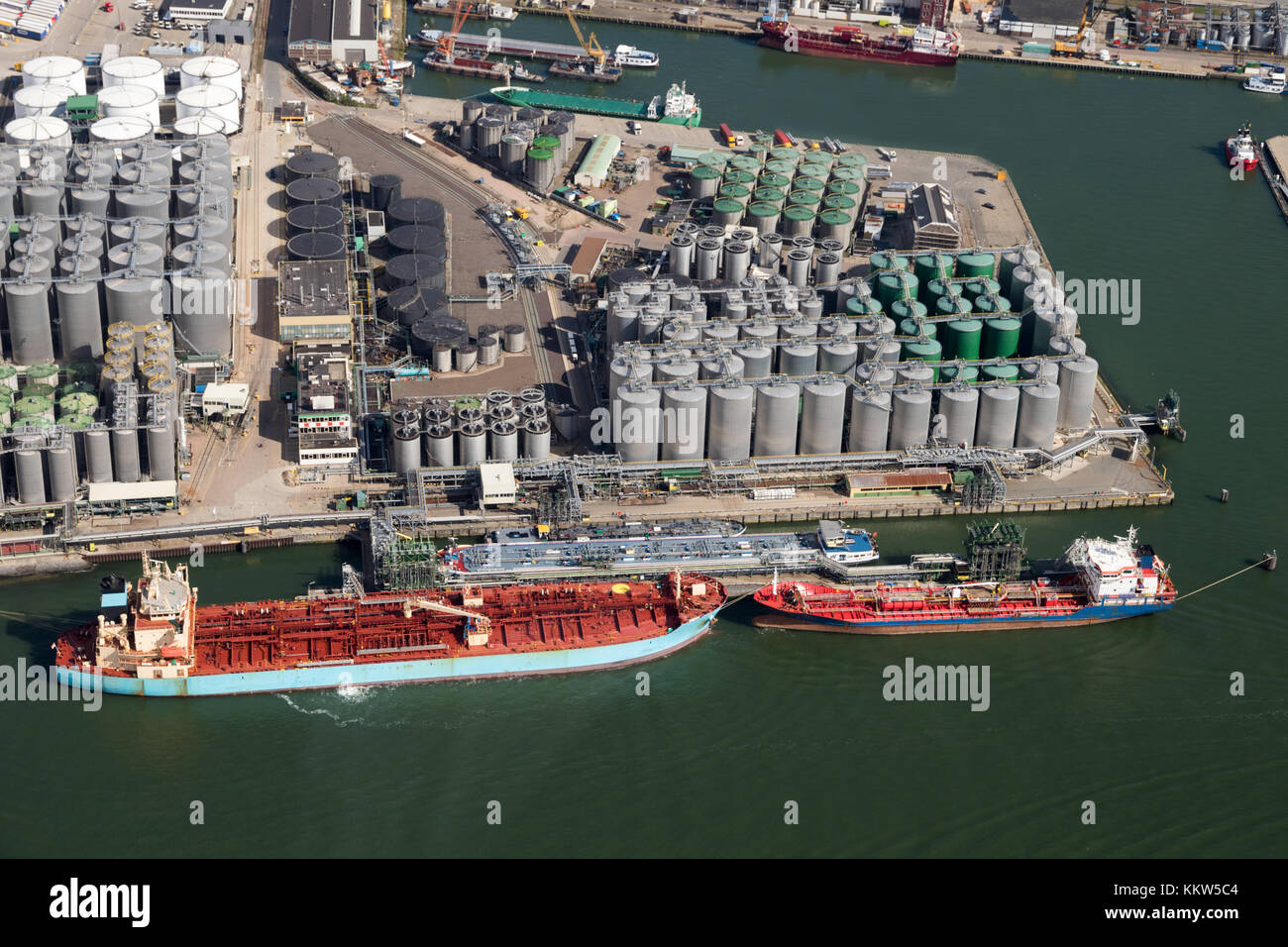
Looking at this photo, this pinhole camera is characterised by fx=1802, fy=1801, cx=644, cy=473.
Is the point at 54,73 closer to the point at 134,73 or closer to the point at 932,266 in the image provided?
the point at 134,73

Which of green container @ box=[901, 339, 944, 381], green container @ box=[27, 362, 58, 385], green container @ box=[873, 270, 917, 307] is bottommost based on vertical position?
green container @ box=[27, 362, 58, 385]

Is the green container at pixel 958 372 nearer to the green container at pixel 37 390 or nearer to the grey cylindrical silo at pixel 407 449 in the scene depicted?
the grey cylindrical silo at pixel 407 449

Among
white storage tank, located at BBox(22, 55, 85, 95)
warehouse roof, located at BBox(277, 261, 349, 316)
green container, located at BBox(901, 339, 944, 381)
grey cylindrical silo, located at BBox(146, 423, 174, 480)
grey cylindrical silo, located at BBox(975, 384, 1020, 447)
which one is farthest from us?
white storage tank, located at BBox(22, 55, 85, 95)

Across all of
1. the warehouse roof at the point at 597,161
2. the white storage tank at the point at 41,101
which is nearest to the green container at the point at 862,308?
the warehouse roof at the point at 597,161

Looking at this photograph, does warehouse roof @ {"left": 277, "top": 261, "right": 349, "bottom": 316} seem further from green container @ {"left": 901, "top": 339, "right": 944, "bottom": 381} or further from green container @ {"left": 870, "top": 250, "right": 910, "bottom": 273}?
Answer: green container @ {"left": 901, "top": 339, "right": 944, "bottom": 381}

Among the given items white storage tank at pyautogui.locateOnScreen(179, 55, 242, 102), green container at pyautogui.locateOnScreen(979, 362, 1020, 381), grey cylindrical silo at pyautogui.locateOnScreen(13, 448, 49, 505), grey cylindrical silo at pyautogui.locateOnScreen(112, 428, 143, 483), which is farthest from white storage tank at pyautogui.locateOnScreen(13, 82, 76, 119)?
green container at pyautogui.locateOnScreen(979, 362, 1020, 381)

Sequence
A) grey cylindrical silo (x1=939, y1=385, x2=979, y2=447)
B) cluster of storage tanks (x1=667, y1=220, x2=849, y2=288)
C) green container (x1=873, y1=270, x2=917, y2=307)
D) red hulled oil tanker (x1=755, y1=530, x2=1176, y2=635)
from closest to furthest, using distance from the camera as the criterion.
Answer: red hulled oil tanker (x1=755, y1=530, x2=1176, y2=635), grey cylindrical silo (x1=939, y1=385, x2=979, y2=447), green container (x1=873, y1=270, x2=917, y2=307), cluster of storage tanks (x1=667, y1=220, x2=849, y2=288)
